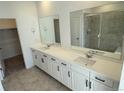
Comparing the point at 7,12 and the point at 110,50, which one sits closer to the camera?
the point at 110,50

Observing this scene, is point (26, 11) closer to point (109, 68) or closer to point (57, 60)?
Answer: point (57, 60)

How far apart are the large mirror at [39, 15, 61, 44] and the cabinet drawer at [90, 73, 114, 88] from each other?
163cm

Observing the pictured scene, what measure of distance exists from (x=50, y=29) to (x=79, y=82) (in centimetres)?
200

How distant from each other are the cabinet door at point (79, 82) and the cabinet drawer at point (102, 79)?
18 centimetres

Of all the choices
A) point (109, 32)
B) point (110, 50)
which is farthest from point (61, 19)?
point (110, 50)

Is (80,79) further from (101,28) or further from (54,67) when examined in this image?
(101,28)

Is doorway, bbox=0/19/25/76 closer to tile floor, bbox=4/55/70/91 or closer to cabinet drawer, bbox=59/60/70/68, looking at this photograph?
tile floor, bbox=4/55/70/91

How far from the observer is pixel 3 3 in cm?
266

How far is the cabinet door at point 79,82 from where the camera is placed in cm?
171

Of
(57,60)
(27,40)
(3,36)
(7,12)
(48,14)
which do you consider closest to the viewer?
(57,60)

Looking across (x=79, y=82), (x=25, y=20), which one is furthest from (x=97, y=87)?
(x=25, y=20)

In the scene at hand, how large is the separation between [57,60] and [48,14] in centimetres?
166

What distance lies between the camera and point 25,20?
3133mm

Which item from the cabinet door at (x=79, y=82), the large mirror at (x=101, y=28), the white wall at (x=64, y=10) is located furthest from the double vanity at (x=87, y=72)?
the white wall at (x=64, y=10)
